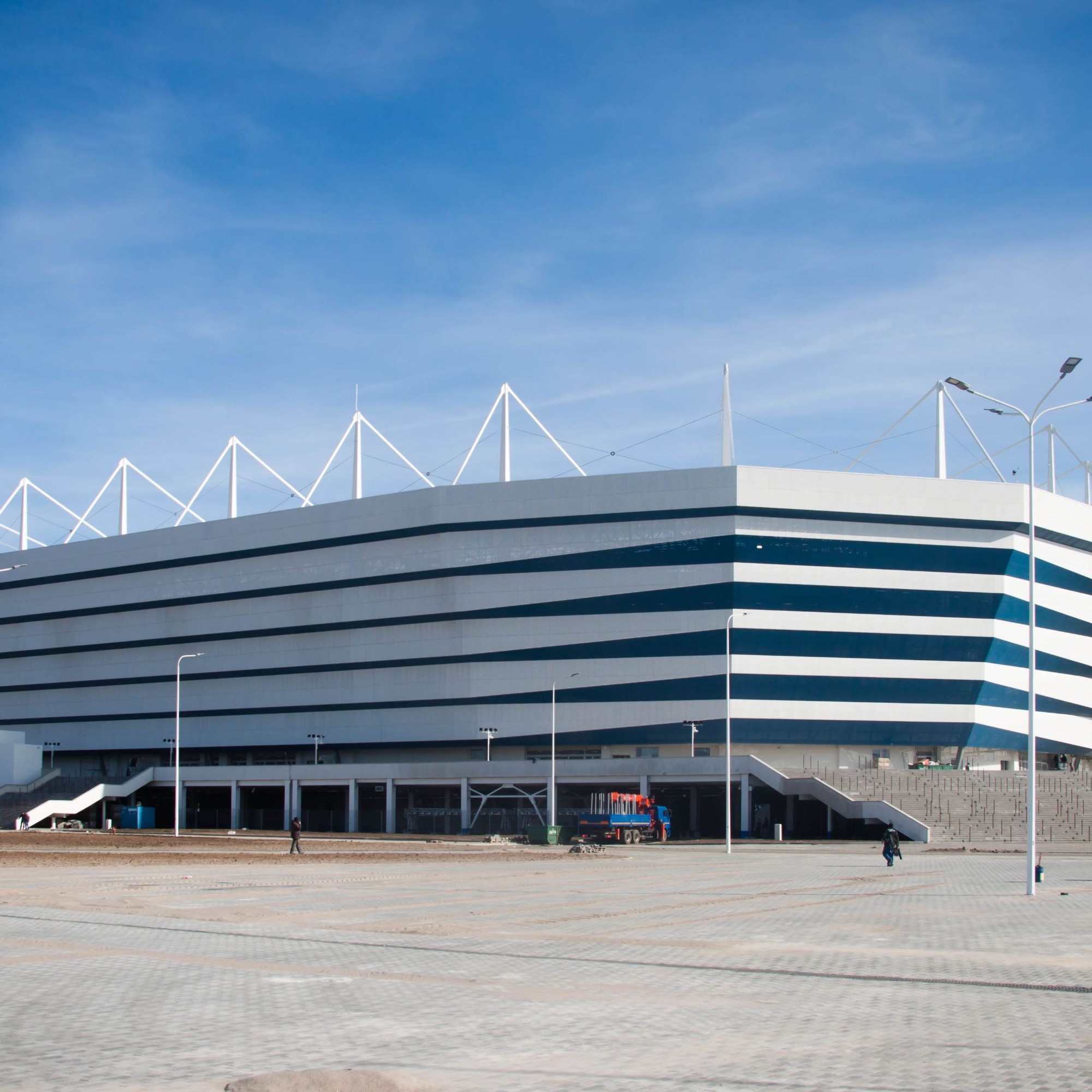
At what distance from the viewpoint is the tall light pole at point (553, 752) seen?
8350 cm

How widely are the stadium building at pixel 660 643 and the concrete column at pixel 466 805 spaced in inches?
5.1

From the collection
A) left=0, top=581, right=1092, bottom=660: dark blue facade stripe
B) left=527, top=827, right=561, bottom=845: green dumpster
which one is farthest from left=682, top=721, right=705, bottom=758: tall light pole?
left=527, top=827, right=561, bottom=845: green dumpster

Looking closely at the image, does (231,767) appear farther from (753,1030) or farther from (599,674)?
(753,1030)

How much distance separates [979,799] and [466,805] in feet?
118

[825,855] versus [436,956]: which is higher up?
[436,956]

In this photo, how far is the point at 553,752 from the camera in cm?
8150

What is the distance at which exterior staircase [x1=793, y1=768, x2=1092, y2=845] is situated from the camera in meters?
70.9

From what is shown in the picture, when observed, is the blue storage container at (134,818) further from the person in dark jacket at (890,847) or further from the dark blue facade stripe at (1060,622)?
the person in dark jacket at (890,847)

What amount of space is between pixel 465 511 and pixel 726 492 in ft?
66.9

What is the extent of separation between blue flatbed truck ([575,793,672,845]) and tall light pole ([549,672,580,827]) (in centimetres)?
358

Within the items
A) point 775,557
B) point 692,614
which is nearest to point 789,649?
point 775,557

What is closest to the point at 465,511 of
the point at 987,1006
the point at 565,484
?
the point at 565,484

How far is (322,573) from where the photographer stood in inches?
4166

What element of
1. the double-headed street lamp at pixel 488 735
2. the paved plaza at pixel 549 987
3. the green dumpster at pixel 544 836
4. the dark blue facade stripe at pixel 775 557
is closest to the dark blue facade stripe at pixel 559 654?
the double-headed street lamp at pixel 488 735
